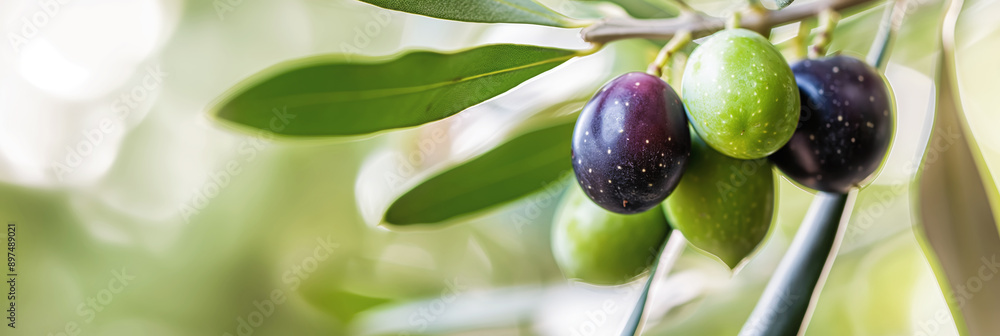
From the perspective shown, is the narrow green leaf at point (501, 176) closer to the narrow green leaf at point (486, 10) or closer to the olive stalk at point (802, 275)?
the narrow green leaf at point (486, 10)

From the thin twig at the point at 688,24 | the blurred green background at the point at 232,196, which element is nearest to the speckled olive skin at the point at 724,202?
the thin twig at the point at 688,24

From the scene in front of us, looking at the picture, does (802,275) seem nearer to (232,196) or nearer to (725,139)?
(725,139)

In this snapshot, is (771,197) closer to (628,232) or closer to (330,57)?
(628,232)

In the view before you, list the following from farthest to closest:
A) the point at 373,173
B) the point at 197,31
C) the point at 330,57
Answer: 1. the point at 197,31
2. the point at 373,173
3. the point at 330,57

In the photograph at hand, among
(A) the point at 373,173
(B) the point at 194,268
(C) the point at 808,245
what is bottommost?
(C) the point at 808,245

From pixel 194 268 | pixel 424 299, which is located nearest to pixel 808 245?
pixel 424 299

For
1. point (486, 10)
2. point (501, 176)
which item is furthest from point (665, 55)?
point (501, 176)
